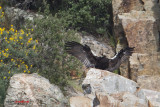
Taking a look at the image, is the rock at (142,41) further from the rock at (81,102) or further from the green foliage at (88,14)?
the rock at (81,102)

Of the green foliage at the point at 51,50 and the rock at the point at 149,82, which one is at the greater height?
the green foliage at the point at 51,50

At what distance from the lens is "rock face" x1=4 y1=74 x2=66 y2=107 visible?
5211 millimetres

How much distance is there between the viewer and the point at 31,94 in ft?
17.2

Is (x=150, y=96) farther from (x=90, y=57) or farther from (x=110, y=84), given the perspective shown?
(x=90, y=57)

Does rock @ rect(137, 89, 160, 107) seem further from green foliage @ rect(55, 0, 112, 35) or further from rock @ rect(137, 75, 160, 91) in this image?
green foliage @ rect(55, 0, 112, 35)

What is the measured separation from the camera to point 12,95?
5.27 metres

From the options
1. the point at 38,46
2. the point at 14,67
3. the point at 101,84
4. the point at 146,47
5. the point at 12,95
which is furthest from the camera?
the point at 146,47

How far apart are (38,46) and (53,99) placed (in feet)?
8.21

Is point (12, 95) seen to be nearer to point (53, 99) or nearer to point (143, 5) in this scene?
point (53, 99)

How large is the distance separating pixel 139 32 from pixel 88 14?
1.87m

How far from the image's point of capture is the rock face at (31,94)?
5211mm

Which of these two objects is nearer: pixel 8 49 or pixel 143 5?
pixel 8 49

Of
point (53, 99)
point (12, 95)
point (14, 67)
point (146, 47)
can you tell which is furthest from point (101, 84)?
point (146, 47)

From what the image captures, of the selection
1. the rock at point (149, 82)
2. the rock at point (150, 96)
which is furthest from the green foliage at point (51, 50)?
the rock at point (150, 96)
